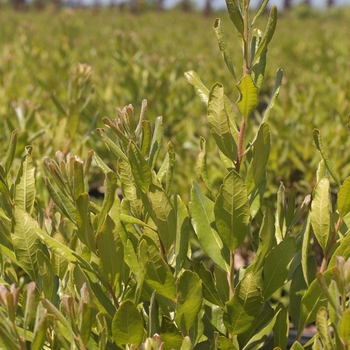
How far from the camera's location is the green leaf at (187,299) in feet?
3.02

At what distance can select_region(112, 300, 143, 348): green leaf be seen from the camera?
875 millimetres

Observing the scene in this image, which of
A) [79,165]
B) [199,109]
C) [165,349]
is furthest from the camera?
[199,109]

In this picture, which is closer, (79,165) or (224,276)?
(79,165)

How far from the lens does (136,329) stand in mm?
899

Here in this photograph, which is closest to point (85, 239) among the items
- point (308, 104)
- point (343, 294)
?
point (343, 294)

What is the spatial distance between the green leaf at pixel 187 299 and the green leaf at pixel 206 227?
0.40 feet

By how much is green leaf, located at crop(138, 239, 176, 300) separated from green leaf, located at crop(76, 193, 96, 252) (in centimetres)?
10

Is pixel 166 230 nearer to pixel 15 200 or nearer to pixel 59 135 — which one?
pixel 15 200

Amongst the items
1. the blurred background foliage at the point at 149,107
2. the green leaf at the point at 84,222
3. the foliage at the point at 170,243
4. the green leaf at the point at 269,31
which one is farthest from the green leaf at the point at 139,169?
the blurred background foliage at the point at 149,107

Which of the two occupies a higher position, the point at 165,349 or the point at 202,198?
the point at 202,198

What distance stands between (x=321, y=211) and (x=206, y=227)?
223mm

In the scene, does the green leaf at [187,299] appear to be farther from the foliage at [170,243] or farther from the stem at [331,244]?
the stem at [331,244]

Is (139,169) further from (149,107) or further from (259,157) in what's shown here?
(149,107)

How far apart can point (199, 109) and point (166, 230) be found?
3415mm
